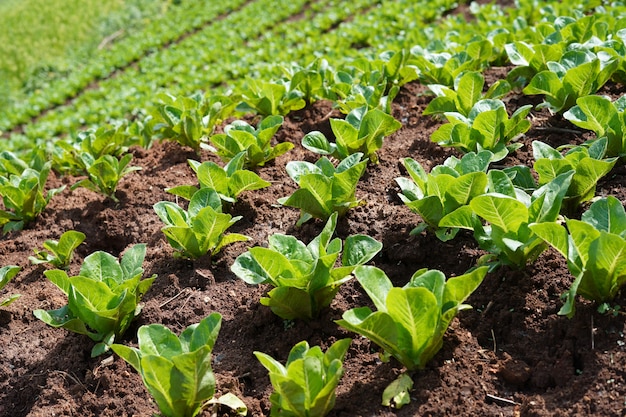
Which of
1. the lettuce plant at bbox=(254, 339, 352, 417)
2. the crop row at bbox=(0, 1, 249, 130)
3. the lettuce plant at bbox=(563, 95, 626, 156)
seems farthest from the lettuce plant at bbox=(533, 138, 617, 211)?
the crop row at bbox=(0, 1, 249, 130)

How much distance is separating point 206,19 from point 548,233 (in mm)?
15067

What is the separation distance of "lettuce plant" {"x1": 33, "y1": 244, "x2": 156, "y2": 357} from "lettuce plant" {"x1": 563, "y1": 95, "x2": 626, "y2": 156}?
216 cm

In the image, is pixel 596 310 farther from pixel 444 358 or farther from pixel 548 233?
pixel 444 358

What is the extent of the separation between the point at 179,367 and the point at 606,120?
228cm

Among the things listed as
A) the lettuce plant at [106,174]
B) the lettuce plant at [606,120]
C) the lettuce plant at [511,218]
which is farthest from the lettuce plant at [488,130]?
the lettuce plant at [106,174]

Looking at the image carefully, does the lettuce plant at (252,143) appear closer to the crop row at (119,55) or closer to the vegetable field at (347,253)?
the vegetable field at (347,253)

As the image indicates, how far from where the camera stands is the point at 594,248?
2129 millimetres

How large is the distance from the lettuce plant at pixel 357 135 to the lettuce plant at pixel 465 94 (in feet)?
1.24

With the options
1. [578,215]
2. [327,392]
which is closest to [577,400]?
[327,392]

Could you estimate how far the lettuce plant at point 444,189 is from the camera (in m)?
2.68

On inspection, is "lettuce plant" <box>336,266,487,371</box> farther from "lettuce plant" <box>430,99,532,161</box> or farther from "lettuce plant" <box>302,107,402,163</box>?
"lettuce plant" <box>302,107,402,163</box>

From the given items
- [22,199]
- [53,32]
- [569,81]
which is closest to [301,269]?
[569,81]

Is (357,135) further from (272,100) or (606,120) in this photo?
(606,120)

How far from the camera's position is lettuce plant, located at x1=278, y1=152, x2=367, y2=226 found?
3.00 metres
